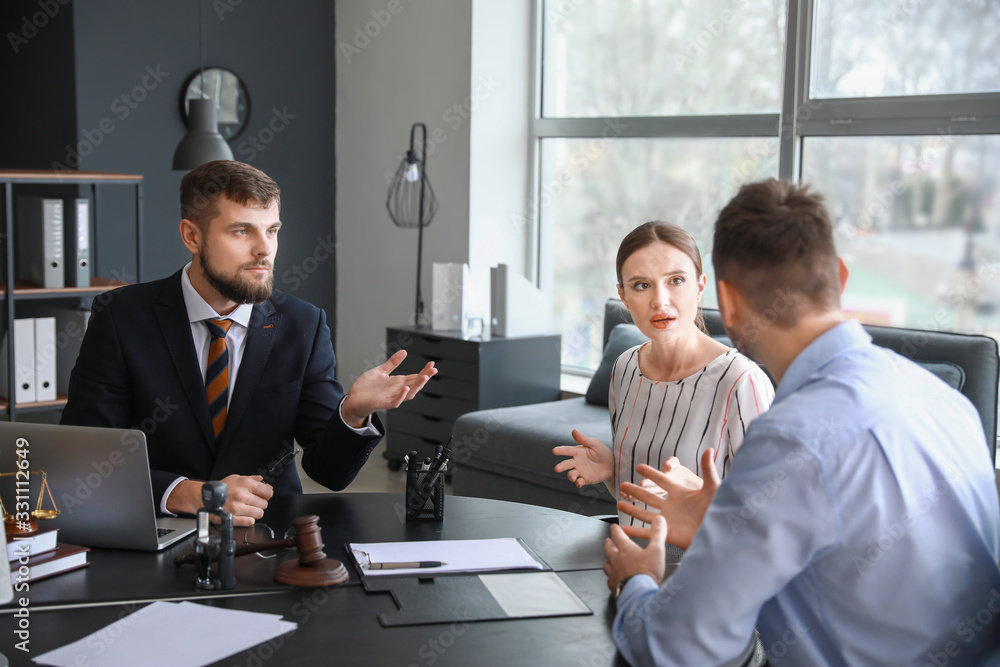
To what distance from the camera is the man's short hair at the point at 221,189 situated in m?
2.23

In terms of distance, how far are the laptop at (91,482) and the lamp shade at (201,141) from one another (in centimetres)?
225

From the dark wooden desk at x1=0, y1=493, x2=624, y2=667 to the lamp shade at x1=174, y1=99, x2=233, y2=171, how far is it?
7.17 feet

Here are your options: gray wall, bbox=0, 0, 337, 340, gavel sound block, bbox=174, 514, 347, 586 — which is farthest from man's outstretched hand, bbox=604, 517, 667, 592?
gray wall, bbox=0, 0, 337, 340

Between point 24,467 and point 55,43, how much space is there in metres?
3.93

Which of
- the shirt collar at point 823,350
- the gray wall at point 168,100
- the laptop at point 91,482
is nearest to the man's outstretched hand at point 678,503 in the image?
the shirt collar at point 823,350

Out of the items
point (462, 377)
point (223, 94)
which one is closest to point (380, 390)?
point (462, 377)

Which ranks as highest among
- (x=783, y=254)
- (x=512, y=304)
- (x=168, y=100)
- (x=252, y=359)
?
(x=168, y=100)

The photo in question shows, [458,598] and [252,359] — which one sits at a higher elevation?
[252,359]

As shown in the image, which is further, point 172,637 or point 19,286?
point 19,286

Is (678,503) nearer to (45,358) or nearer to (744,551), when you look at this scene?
(744,551)

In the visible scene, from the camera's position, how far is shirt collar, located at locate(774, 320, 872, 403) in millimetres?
1268

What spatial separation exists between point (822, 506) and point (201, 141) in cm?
319

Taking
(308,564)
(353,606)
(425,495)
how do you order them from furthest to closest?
(425,495)
(308,564)
(353,606)

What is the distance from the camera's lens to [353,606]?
4.94ft
